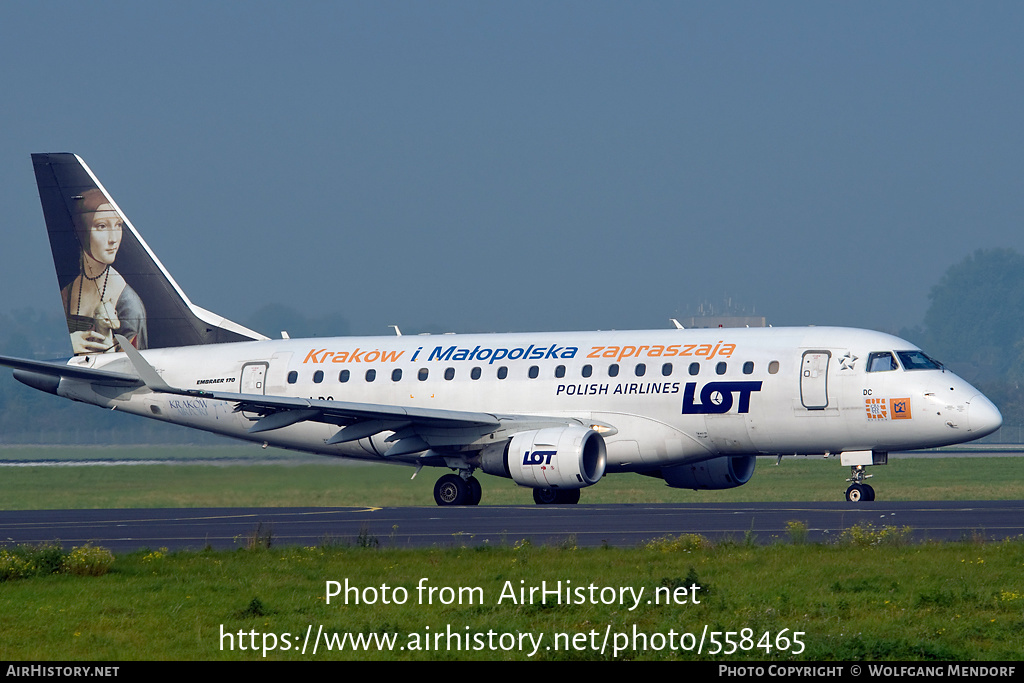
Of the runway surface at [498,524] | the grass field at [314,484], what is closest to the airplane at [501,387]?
the grass field at [314,484]

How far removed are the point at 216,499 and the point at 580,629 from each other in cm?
2655

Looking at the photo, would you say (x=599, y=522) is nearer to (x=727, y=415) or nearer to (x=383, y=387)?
(x=727, y=415)

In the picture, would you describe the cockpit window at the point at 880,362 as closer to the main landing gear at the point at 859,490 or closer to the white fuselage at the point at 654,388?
the white fuselage at the point at 654,388

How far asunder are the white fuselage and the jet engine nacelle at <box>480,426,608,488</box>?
128 cm

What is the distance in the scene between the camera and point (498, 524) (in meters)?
26.6

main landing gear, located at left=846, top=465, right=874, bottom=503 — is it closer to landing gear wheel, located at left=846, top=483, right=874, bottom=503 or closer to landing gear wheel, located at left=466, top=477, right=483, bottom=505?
landing gear wheel, located at left=846, top=483, right=874, bottom=503

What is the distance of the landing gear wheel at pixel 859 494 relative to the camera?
32125 millimetres

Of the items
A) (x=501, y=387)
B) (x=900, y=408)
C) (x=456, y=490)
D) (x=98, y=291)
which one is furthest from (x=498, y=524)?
(x=98, y=291)

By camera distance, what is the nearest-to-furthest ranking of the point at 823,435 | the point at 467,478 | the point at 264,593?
1. the point at 264,593
2. the point at 823,435
3. the point at 467,478

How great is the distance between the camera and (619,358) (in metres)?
34.0

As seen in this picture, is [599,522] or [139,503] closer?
[599,522]

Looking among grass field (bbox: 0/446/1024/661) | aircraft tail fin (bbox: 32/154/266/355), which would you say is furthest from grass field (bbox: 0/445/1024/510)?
grass field (bbox: 0/446/1024/661)

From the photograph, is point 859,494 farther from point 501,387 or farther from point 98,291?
point 98,291
